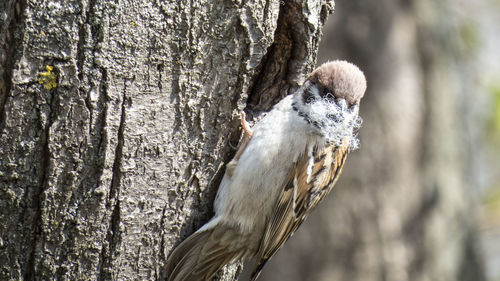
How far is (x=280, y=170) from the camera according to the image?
2895 millimetres

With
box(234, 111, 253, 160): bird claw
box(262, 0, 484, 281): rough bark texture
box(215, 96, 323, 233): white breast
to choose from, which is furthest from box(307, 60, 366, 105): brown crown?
box(262, 0, 484, 281): rough bark texture

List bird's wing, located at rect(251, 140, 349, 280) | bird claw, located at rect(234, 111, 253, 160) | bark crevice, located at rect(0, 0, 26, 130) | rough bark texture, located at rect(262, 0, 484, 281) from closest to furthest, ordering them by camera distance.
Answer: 1. bark crevice, located at rect(0, 0, 26, 130)
2. bird claw, located at rect(234, 111, 253, 160)
3. bird's wing, located at rect(251, 140, 349, 280)
4. rough bark texture, located at rect(262, 0, 484, 281)

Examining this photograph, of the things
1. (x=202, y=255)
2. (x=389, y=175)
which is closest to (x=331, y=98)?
(x=202, y=255)

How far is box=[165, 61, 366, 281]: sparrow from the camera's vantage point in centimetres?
271

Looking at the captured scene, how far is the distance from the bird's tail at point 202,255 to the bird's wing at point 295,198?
147 mm

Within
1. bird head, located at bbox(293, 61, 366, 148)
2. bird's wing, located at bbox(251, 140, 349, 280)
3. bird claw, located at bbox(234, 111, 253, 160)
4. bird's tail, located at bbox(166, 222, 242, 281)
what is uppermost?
bird head, located at bbox(293, 61, 366, 148)

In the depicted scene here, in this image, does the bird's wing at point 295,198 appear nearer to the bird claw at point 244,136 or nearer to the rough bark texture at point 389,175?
the bird claw at point 244,136

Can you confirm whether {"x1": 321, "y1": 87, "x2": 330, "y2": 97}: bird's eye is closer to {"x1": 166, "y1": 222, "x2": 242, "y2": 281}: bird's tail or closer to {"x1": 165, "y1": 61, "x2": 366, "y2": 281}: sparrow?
{"x1": 165, "y1": 61, "x2": 366, "y2": 281}: sparrow

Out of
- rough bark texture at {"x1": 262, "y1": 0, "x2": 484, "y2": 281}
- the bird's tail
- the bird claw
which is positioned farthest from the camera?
rough bark texture at {"x1": 262, "y1": 0, "x2": 484, "y2": 281}

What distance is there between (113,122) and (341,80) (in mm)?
1142

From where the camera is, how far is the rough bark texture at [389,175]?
512 centimetres

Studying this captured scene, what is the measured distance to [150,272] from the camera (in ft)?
8.05

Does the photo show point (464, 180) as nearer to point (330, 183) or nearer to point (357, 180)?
point (357, 180)

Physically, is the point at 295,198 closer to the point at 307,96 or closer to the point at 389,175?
the point at 307,96
